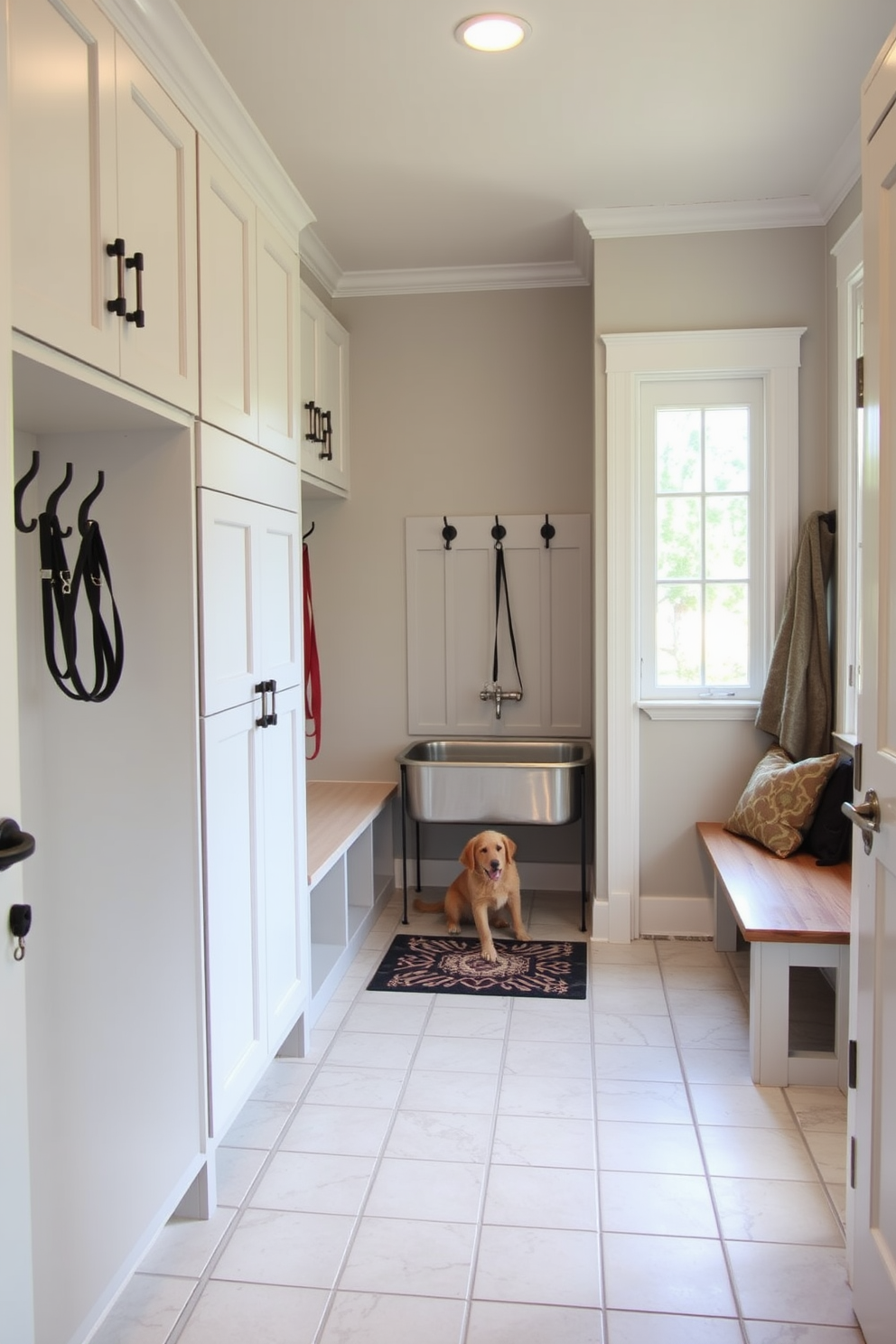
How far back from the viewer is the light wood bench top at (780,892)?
8.85 feet

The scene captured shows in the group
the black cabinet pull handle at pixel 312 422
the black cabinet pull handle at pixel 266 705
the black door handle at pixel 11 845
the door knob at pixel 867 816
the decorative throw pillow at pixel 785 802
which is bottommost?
the decorative throw pillow at pixel 785 802

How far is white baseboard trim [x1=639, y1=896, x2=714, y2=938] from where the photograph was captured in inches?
152

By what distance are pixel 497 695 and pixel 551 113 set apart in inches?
90.0

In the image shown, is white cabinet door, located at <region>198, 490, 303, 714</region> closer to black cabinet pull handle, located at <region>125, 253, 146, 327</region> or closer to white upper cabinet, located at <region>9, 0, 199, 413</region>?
white upper cabinet, located at <region>9, 0, 199, 413</region>

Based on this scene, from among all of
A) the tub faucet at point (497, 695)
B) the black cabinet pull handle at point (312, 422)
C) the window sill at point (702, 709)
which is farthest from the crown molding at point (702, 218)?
the tub faucet at point (497, 695)

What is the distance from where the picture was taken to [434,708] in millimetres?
4480

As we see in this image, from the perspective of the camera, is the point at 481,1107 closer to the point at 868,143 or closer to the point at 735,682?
the point at 735,682

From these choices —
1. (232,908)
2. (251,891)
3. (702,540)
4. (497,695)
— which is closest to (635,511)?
(702,540)

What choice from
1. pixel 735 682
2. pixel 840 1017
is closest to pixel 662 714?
pixel 735 682

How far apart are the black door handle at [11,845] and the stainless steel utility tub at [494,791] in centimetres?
273

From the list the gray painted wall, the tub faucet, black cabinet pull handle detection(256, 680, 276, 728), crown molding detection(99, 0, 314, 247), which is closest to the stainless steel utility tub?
the gray painted wall

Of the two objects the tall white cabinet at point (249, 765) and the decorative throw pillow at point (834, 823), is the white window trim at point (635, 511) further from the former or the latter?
the tall white cabinet at point (249, 765)

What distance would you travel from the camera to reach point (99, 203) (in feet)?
5.43

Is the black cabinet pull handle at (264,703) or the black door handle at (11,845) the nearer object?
the black door handle at (11,845)
